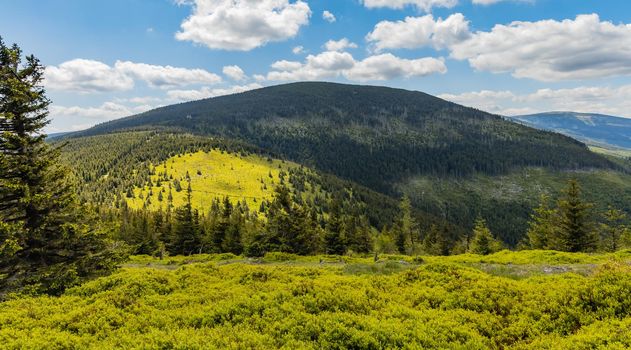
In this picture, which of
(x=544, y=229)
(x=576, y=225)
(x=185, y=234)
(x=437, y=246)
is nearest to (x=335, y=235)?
(x=185, y=234)

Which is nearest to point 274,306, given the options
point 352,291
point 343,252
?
point 352,291

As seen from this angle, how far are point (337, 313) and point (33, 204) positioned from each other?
73.2 feet

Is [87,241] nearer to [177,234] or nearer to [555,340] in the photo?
[555,340]

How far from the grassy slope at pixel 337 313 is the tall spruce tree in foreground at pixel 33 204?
716cm

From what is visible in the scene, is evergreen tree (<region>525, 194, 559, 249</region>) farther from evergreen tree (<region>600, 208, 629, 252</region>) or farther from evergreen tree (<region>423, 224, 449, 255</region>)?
evergreen tree (<region>423, 224, 449, 255</region>)

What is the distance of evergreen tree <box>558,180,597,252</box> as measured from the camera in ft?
170

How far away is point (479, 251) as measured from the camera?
7225 centimetres

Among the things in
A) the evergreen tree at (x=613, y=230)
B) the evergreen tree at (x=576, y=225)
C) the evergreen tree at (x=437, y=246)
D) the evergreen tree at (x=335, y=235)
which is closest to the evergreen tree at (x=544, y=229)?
the evergreen tree at (x=576, y=225)

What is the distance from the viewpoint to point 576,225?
172 ft

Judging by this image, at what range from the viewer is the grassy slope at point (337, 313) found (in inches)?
422

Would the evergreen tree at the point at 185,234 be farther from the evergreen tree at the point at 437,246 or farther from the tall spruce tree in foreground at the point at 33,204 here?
the evergreen tree at the point at 437,246

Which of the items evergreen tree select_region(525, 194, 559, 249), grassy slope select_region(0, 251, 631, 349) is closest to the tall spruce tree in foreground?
grassy slope select_region(0, 251, 631, 349)

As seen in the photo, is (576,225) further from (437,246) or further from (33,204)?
(33,204)

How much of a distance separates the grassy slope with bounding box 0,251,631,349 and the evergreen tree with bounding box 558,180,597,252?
45793 millimetres
